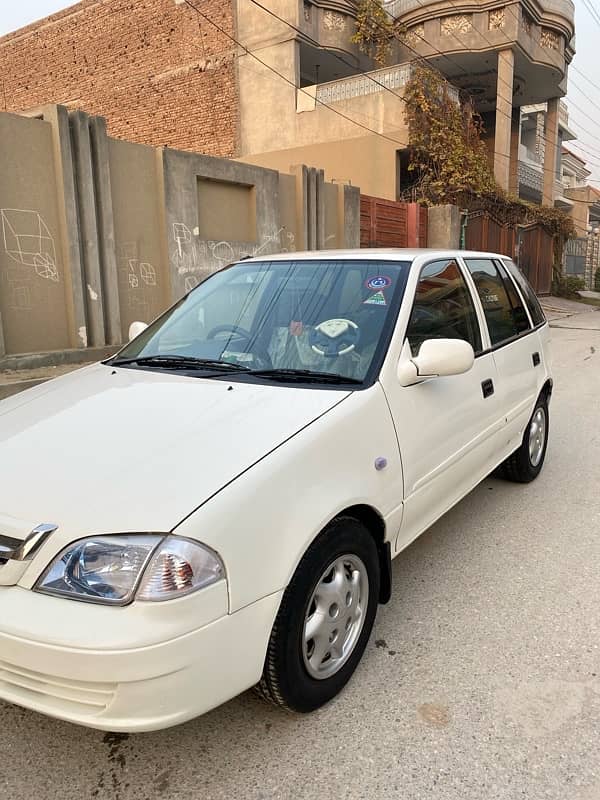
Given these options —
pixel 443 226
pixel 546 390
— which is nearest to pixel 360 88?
pixel 443 226

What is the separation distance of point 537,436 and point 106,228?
7.20m

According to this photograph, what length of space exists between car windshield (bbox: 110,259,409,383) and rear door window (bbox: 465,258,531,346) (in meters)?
0.97

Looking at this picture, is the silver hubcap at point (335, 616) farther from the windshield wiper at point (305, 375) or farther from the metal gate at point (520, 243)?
the metal gate at point (520, 243)

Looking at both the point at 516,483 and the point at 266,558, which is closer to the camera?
the point at 266,558

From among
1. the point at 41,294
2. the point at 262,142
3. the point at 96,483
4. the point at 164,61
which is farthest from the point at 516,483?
the point at 164,61

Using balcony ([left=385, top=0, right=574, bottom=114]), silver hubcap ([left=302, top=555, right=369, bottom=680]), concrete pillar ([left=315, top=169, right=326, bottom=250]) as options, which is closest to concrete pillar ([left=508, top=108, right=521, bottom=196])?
balcony ([left=385, top=0, right=574, bottom=114])

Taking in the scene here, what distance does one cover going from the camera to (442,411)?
3.09m

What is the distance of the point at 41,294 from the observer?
29.1 ft

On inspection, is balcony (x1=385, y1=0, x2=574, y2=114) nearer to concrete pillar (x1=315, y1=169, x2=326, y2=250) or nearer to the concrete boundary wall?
concrete pillar (x1=315, y1=169, x2=326, y2=250)

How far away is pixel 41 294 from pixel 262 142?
1421 centimetres

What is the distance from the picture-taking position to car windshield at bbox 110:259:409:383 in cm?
286

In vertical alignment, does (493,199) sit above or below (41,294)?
above

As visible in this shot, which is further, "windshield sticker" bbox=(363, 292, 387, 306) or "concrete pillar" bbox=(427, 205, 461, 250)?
"concrete pillar" bbox=(427, 205, 461, 250)

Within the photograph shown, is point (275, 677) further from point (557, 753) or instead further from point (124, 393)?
point (124, 393)
